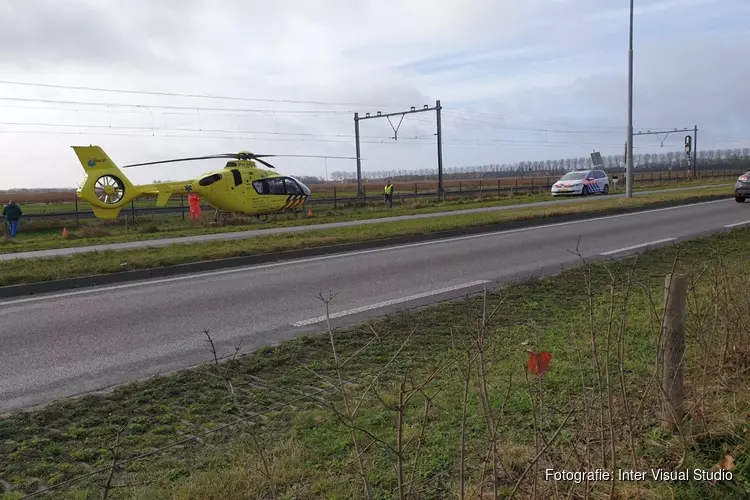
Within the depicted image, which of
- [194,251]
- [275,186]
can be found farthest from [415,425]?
[275,186]

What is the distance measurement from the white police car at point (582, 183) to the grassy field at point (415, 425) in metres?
29.9

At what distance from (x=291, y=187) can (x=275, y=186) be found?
2.77ft

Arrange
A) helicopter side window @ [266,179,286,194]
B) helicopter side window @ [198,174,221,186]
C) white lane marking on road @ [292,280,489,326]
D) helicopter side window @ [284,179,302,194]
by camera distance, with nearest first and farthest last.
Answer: white lane marking on road @ [292,280,489,326], helicopter side window @ [198,174,221,186], helicopter side window @ [266,179,286,194], helicopter side window @ [284,179,302,194]

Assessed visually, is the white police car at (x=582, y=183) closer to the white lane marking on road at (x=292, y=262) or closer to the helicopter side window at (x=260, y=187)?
the white lane marking on road at (x=292, y=262)

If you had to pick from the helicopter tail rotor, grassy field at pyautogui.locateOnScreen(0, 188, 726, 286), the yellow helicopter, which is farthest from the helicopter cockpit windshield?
grassy field at pyautogui.locateOnScreen(0, 188, 726, 286)

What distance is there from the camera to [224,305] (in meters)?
8.42

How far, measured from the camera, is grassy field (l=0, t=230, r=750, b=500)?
3027 millimetres

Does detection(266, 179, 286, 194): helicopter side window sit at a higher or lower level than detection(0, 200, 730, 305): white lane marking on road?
higher

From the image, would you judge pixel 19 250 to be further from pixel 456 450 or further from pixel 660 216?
pixel 660 216

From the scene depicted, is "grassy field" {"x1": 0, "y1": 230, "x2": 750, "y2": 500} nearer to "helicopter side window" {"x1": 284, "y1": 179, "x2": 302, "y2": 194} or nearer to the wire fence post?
the wire fence post

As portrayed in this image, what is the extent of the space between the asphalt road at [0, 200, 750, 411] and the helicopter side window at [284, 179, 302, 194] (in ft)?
49.0

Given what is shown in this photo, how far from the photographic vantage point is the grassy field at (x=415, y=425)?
3.03 m

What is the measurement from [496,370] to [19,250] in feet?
48.2

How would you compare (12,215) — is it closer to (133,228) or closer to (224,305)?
(133,228)
